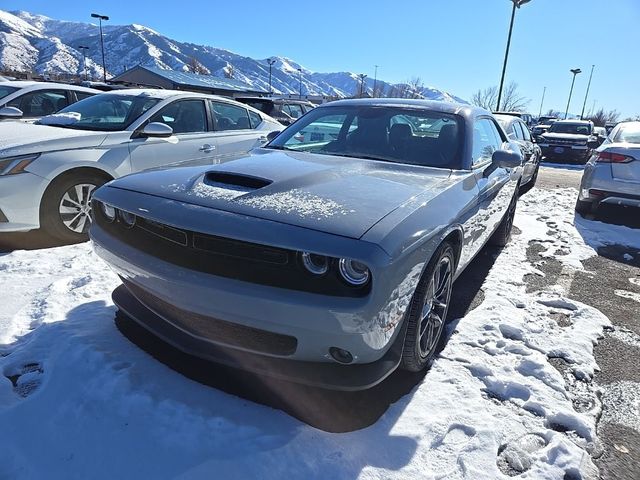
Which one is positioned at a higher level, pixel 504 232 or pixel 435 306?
pixel 435 306

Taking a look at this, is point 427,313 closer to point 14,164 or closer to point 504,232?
point 504,232

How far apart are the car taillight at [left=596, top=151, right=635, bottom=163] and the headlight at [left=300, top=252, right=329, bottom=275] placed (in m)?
6.26

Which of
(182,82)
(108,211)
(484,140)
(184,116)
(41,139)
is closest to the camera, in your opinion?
(108,211)

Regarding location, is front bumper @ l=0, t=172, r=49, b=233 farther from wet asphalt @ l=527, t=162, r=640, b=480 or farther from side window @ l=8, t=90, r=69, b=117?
wet asphalt @ l=527, t=162, r=640, b=480

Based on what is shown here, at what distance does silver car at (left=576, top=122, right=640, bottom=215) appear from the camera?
20.2 ft

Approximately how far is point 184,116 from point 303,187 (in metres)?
A: 3.79

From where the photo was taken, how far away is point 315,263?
1854mm

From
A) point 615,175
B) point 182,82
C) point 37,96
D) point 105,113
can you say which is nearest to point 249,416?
point 105,113

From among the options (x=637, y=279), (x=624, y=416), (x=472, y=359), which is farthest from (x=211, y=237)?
(x=637, y=279)

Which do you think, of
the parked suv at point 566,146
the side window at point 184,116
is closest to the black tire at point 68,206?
the side window at point 184,116

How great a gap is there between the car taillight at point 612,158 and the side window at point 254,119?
5.11 metres

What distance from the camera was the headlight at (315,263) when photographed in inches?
71.9

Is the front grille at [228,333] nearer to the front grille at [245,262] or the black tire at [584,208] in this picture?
the front grille at [245,262]

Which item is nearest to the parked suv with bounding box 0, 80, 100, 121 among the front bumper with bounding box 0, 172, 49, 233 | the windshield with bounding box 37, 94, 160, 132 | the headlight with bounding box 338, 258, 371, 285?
the windshield with bounding box 37, 94, 160, 132
